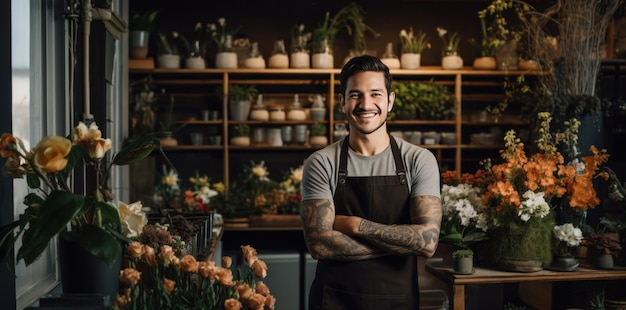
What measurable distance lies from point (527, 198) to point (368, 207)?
0.75 meters

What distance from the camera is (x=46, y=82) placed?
318cm

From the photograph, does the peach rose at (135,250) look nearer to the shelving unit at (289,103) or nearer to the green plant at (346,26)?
the shelving unit at (289,103)

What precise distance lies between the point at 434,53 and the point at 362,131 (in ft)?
16.7

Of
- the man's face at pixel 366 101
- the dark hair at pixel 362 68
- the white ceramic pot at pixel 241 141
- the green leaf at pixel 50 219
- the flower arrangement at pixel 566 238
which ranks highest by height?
the dark hair at pixel 362 68

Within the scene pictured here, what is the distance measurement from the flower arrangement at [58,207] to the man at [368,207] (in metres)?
0.99

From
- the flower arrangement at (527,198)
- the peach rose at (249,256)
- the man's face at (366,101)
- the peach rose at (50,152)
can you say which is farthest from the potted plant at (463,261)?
the peach rose at (50,152)

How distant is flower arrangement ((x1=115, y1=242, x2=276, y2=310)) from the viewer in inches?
64.8

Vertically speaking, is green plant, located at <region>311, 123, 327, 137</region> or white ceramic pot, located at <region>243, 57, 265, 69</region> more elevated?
white ceramic pot, located at <region>243, 57, 265, 69</region>

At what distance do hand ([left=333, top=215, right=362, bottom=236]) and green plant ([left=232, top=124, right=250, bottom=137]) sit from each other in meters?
4.20

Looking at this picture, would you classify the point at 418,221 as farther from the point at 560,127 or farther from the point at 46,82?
the point at 560,127

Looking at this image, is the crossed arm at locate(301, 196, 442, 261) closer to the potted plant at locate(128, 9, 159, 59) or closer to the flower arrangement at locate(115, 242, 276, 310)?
the flower arrangement at locate(115, 242, 276, 310)

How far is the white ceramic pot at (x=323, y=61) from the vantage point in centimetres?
677

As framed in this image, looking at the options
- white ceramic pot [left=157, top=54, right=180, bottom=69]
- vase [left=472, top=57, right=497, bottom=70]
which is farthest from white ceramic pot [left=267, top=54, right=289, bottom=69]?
vase [left=472, top=57, right=497, bottom=70]

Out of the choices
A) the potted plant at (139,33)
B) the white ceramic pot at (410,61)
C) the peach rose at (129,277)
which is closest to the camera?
the peach rose at (129,277)
